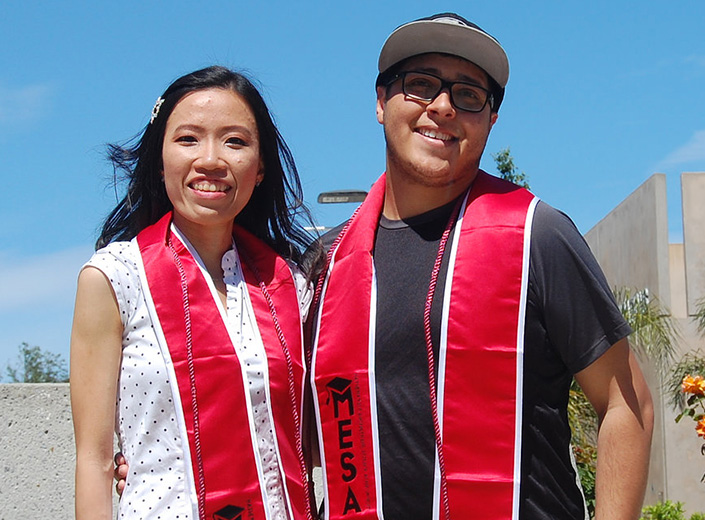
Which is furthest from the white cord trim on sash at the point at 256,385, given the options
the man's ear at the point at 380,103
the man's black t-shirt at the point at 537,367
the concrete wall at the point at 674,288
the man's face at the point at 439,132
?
the concrete wall at the point at 674,288

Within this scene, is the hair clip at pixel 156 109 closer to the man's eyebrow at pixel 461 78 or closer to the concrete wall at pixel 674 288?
the man's eyebrow at pixel 461 78

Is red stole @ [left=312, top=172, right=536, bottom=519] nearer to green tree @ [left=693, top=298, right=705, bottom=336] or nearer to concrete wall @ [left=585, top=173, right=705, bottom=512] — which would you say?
green tree @ [left=693, top=298, right=705, bottom=336]

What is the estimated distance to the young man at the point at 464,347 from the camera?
2611 millimetres

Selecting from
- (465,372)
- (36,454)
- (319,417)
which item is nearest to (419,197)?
(465,372)

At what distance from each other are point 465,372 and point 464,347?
0.07m

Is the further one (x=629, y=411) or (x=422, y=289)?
(x=422, y=289)

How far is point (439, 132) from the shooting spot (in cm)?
289

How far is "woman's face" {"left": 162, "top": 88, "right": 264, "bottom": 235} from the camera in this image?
2.82 m

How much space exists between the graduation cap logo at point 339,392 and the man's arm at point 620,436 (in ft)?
2.24

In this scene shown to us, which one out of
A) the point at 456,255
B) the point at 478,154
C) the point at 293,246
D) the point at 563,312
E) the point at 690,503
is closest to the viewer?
the point at 563,312

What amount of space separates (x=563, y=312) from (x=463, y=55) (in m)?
0.85

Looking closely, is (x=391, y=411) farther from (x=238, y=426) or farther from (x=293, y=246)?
(x=293, y=246)

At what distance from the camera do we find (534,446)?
2.65 meters

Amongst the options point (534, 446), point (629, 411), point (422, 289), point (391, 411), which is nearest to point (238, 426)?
point (391, 411)
